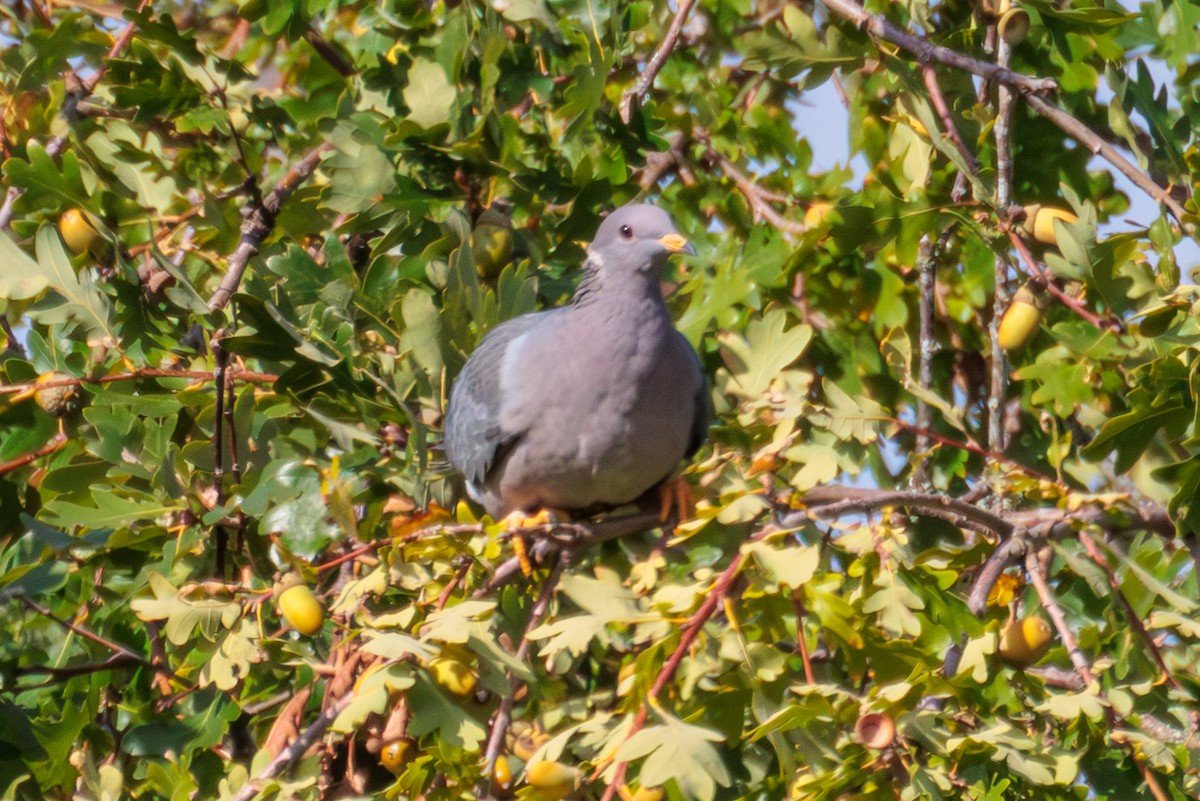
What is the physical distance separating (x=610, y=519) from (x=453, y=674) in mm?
884

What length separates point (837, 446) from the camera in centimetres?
333

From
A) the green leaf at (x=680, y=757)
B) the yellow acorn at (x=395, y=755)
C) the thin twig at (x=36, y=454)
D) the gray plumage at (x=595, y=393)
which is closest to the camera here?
the green leaf at (x=680, y=757)

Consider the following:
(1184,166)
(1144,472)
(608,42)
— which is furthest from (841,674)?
(608,42)

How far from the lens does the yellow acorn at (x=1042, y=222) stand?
11.6 feet

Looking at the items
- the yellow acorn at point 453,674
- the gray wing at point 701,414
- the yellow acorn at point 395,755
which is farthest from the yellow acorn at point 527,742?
the gray wing at point 701,414

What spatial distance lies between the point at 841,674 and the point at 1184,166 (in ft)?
4.86

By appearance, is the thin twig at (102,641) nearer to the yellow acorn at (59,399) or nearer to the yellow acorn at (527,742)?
the yellow acorn at (59,399)

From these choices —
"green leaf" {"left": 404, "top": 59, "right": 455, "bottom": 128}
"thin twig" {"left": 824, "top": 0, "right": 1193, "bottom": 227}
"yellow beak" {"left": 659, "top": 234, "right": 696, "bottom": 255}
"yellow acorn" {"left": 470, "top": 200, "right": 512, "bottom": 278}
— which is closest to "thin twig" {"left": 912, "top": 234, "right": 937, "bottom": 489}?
"thin twig" {"left": 824, "top": 0, "right": 1193, "bottom": 227}

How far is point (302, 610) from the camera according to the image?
115 inches

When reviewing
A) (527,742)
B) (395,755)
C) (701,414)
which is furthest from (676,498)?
(395,755)

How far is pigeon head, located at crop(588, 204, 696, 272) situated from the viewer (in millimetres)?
3836

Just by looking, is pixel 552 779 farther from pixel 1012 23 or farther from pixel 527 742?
pixel 1012 23

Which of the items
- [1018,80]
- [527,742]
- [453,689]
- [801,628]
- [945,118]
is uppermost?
[1018,80]

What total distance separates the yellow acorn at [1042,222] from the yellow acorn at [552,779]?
1813 millimetres
